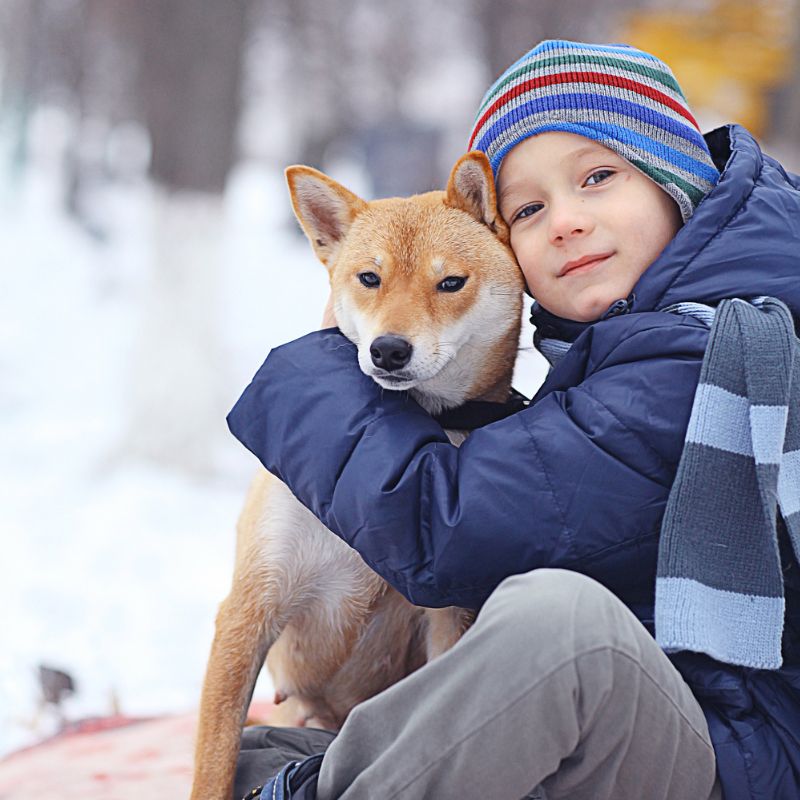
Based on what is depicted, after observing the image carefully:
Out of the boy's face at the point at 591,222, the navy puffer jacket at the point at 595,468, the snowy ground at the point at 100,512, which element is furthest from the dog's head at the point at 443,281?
the snowy ground at the point at 100,512

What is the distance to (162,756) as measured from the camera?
2873 millimetres

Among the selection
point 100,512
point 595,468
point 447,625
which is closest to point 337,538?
point 447,625

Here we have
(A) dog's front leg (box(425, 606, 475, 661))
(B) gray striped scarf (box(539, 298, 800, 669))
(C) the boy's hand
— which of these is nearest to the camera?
(B) gray striped scarf (box(539, 298, 800, 669))

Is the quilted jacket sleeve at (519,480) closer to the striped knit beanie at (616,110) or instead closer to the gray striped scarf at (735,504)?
the gray striped scarf at (735,504)

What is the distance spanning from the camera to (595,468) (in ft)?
6.02

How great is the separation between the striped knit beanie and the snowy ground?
0.72 metres

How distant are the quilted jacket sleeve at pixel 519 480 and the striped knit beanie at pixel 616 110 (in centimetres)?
45

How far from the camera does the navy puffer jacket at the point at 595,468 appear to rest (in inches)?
71.7

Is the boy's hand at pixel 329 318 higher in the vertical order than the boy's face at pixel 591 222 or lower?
lower

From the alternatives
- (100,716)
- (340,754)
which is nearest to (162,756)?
(100,716)

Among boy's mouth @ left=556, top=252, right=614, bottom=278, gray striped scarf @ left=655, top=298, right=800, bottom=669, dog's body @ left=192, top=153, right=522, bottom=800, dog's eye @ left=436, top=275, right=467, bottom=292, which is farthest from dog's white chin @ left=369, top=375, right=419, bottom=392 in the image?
gray striped scarf @ left=655, top=298, right=800, bottom=669

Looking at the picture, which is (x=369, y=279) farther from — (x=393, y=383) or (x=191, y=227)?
(x=191, y=227)

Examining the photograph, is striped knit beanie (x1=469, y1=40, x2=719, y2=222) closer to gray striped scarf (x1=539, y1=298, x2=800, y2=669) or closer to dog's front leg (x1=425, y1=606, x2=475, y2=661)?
gray striped scarf (x1=539, y1=298, x2=800, y2=669)

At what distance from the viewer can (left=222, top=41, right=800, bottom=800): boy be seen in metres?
1.62
